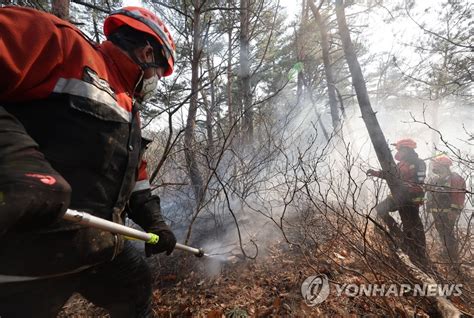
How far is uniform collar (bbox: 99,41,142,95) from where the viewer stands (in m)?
1.57

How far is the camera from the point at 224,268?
3713mm

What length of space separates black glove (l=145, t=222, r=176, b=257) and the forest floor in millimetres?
1316

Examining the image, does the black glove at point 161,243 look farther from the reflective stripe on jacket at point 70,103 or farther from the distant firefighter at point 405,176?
the distant firefighter at point 405,176

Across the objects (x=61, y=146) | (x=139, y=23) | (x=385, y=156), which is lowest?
(x=61, y=146)

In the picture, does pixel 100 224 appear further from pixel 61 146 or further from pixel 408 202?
pixel 408 202

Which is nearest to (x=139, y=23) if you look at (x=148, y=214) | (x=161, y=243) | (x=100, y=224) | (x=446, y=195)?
(x=100, y=224)

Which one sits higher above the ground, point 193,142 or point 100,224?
point 193,142

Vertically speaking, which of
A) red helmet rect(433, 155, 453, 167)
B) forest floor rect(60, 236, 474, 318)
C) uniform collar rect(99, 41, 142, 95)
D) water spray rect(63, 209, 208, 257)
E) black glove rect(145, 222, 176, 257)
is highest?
uniform collar rect(99, 41, 142, 95)

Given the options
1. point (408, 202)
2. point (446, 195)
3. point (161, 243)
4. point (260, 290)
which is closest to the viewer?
point (161, 243)

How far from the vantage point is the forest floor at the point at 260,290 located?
2388 mm

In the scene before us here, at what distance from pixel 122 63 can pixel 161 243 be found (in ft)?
4.24

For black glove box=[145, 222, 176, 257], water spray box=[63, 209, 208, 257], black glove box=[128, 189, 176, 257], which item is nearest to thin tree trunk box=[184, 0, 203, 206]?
black glove box=[128, 189, 176, 257]

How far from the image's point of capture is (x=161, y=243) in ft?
6.12

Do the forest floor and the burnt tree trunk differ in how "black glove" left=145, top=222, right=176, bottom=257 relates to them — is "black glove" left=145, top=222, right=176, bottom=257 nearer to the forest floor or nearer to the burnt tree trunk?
the forest floor
